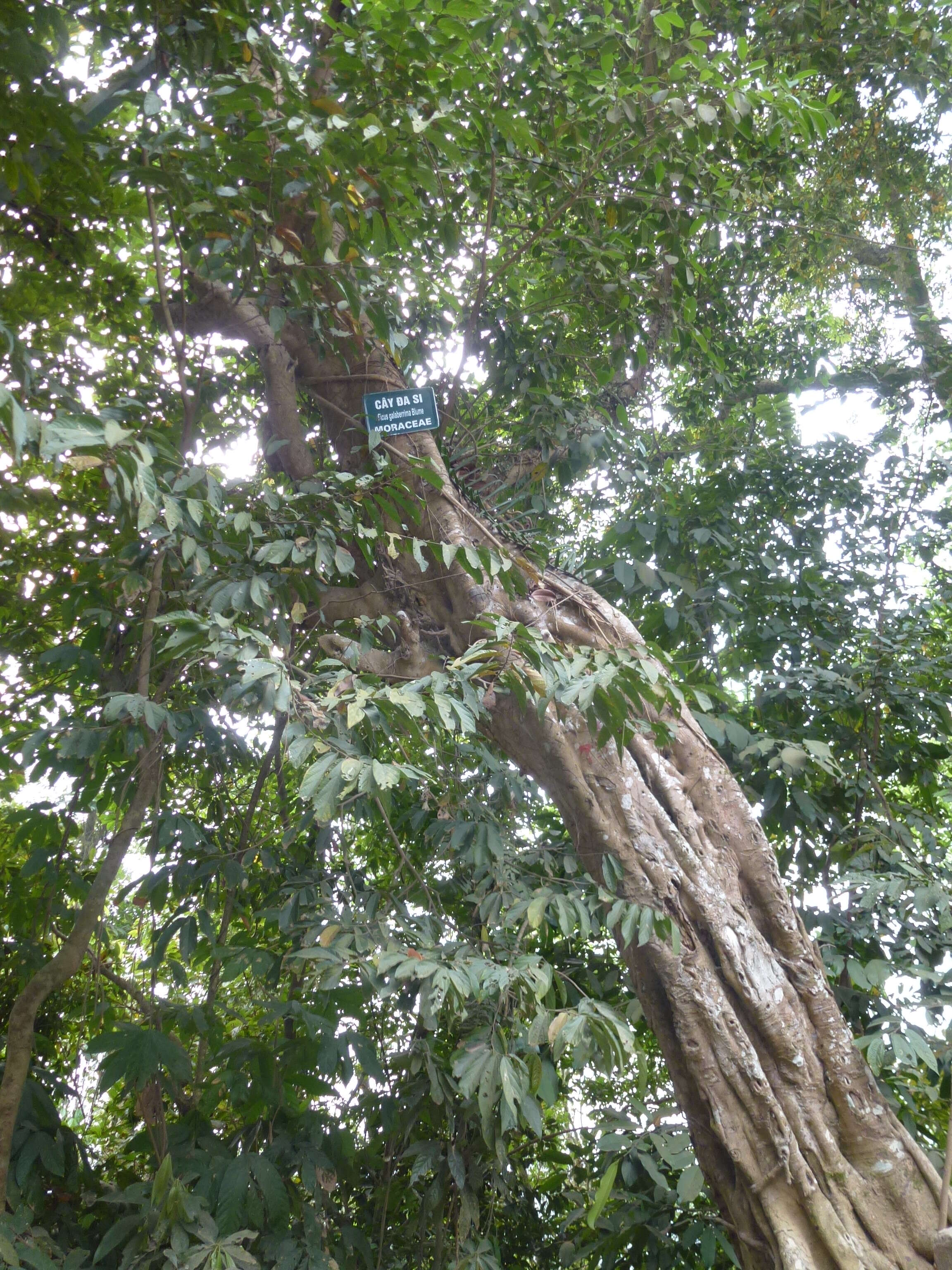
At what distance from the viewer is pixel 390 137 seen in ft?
7.28

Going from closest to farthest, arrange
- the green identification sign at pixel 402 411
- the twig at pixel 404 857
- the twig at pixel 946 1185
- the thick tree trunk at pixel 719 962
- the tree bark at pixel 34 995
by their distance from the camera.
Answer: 1. the twig at pixel 946 1185
2. the tree bark at pixel 34 995
3. the thick tree trunk at pixel 719 962
4. the twig at pixel 404 857
5. the green identification sign at pixel 402 411

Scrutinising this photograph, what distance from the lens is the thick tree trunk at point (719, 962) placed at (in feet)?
6.32

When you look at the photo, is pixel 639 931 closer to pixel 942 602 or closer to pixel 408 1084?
pixel 408 1084

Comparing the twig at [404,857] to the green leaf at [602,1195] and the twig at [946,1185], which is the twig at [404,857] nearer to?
the green leaf at [602,1195]

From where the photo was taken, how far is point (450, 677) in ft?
6.48

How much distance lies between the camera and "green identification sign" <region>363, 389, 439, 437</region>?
8.23 ft

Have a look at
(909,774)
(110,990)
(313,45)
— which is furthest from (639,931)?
(313,45)

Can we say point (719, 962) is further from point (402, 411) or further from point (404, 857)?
point (402, 411)

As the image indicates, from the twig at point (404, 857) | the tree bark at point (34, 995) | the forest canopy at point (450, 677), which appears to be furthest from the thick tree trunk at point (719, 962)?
the tree bark at point (34, 995)

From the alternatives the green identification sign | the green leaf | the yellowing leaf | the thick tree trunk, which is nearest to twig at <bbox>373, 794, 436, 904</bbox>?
the thick tree trunk

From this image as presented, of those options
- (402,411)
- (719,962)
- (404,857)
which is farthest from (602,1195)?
(402,411)

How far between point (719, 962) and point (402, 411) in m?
1.61

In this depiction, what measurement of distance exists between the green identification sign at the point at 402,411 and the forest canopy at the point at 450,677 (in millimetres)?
155

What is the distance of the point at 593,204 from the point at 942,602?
180 centimetres
